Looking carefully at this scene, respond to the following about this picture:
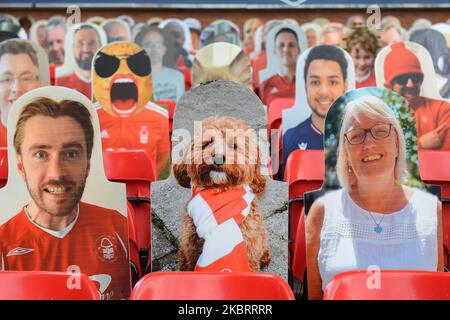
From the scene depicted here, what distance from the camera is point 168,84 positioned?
5410mm

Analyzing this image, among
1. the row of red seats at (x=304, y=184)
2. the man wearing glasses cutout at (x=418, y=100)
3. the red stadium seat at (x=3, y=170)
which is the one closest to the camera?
the row of red seats at (x=304, y=184)

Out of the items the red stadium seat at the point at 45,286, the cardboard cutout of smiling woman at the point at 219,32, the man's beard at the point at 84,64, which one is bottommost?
the red stadium seat at the point at 45,286

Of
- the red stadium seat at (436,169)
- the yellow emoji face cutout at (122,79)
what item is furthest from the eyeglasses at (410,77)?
the yellow emoji face cutout at (122,79)

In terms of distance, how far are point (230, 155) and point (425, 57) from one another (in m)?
1.88

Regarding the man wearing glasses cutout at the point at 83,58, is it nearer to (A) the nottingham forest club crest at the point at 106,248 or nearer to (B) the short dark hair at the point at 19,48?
(B) the short dark hair at the point at 19,48

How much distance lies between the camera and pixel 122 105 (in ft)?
13.5

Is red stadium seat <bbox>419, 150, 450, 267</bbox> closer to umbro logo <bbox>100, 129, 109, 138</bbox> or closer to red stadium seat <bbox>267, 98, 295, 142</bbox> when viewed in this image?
red stadium seat <bbox>267, 98, 295, 142</bbox>

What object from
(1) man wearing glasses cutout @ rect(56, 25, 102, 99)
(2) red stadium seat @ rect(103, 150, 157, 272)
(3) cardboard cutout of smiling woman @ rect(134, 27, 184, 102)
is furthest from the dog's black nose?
(3) cardboard cutout of smiling woman @ rect(134, 27, 184, 102)

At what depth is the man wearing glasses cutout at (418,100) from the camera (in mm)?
4031

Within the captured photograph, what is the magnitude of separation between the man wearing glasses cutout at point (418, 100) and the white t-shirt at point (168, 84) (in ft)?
5.05

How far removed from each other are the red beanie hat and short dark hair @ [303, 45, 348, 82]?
446 millimetres

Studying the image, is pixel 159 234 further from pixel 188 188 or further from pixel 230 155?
pixel 230 155

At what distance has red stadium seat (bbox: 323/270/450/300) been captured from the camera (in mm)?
2191
